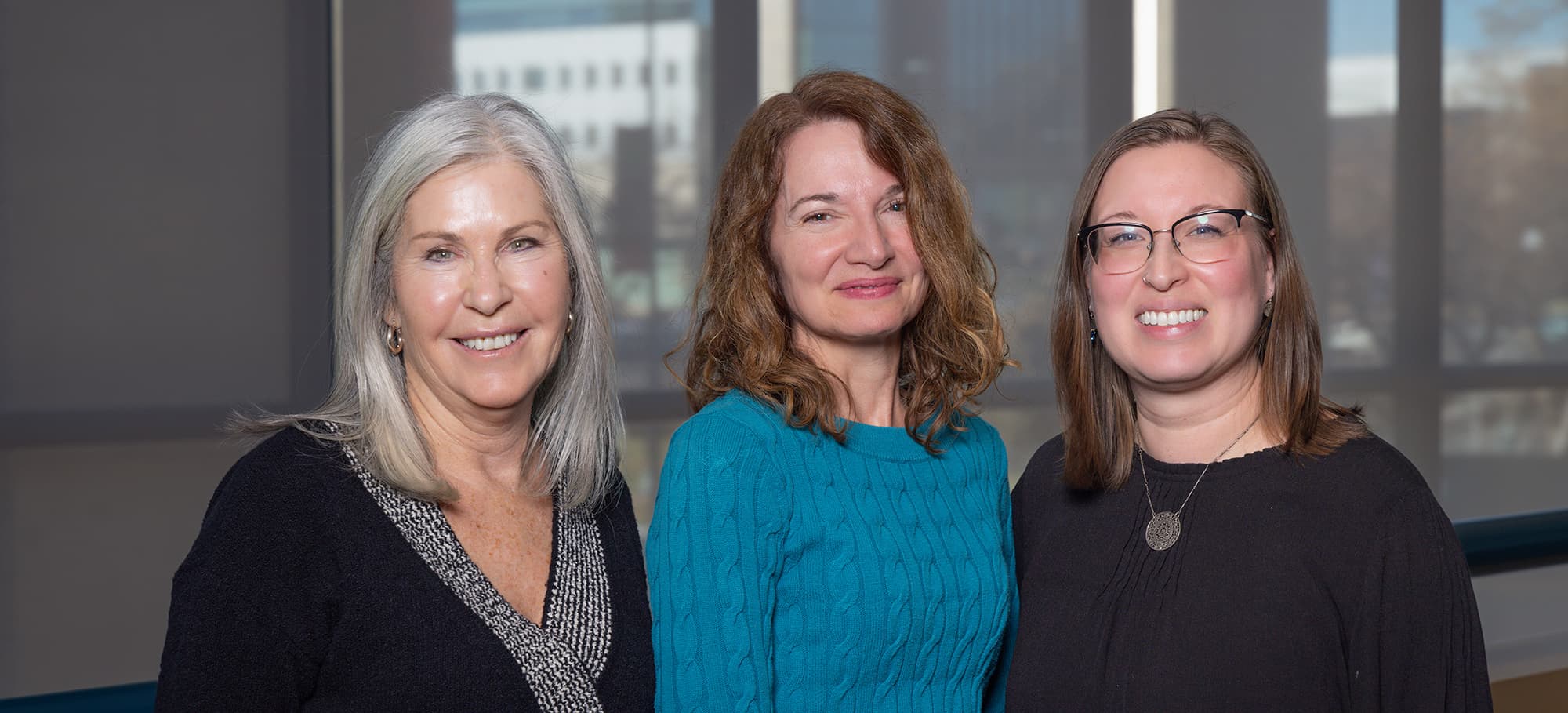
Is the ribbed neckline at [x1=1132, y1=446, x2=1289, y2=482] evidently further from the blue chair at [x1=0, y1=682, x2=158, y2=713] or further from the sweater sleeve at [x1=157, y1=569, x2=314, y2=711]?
the blue chair at [x1=0, y1=682, x2=158, y2=713]

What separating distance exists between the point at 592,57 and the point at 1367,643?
19.4 feet

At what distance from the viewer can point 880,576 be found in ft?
6.22

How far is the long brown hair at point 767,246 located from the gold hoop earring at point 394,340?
0.41 meters

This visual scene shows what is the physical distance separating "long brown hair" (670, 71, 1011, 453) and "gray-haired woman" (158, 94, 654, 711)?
8.3 inches

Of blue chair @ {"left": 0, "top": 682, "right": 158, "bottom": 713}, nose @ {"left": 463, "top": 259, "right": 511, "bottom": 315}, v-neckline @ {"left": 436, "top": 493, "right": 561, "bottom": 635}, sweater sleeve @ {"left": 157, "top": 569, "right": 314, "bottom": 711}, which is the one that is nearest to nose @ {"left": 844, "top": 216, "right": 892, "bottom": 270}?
nose @ {"left": 463, "top": 259, "right": 511, "bottom": 315}

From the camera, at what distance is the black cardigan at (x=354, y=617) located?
164 cm

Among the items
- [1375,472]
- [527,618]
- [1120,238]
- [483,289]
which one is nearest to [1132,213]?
[1120,238]

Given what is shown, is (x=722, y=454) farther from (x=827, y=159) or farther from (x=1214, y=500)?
(x=1214, y=500)

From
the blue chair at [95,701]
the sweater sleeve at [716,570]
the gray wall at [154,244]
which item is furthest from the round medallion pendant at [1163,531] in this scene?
the gray wall at [154,244]

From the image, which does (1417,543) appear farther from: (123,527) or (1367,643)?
(123,527)

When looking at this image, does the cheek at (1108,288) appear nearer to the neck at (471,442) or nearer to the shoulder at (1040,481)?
the shoulder at (1040,481)

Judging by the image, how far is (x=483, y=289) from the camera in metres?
1.91

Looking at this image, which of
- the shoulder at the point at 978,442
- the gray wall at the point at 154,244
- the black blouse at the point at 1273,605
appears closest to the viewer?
the black blouse at the point at 1273,605

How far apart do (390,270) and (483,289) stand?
153mm
